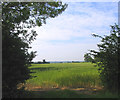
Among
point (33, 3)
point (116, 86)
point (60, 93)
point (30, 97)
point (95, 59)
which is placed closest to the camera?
point (30, 97)

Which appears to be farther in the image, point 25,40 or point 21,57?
point 25,40

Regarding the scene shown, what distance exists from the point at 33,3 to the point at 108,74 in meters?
6.37

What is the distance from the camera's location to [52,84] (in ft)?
26.9

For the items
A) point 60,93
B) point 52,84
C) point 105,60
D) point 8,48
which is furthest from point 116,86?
point 8,48

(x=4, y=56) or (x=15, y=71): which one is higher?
(x=4, y=56)

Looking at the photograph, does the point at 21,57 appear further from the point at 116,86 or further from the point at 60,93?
the point at 116,86

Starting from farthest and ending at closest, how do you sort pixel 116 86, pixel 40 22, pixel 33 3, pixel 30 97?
pixel 40 22 → pixel 33 3 → pixel 116 86 → pixel 30 97

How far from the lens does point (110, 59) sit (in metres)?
7.18

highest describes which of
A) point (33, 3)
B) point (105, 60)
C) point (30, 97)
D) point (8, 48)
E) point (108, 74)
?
point (33, 3)

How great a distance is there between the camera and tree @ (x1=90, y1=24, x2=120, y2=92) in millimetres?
6996

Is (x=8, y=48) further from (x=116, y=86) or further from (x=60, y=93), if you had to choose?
(x=116, y=86)

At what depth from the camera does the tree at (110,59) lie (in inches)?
275

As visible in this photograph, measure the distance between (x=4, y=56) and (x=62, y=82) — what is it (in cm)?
388

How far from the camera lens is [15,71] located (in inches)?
216
